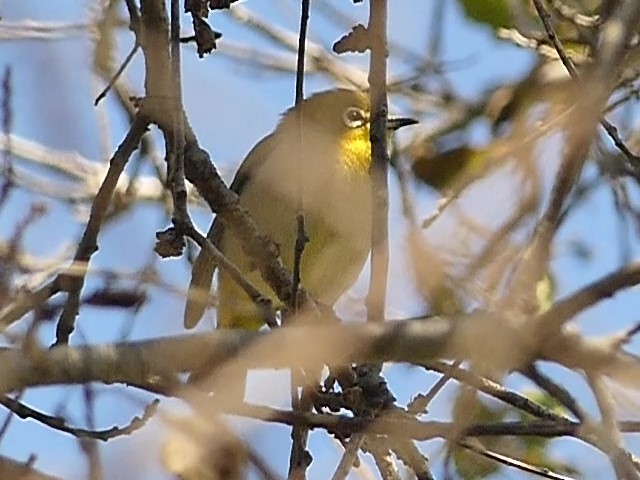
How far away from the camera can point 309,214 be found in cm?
471

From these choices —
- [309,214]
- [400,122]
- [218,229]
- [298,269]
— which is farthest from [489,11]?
Answer: [298,269]

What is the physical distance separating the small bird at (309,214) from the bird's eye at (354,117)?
0.21 meters

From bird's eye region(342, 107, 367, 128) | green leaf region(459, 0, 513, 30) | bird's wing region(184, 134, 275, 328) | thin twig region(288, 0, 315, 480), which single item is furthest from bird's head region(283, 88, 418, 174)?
thin twig region(288, 0, 315, 480)

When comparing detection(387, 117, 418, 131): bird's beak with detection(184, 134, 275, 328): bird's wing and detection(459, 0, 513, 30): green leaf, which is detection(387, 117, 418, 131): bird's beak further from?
detection(459, 0, 513, 30): green leaf

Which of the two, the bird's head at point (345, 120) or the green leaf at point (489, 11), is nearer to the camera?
the green leaf at point (489, 11)

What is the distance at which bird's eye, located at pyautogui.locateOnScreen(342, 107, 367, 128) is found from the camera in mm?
5492

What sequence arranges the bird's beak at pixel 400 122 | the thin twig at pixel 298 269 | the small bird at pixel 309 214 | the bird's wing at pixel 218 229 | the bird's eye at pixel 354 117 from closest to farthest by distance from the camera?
the thin twig at pixel 298 269 → the bird's wing at pixel 218 229 → the small bird at pixel 309 214 → the bird's beak at pixel 400 122 → the bird's eye at pixel 354 117

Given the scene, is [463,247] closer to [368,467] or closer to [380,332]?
[368,467]

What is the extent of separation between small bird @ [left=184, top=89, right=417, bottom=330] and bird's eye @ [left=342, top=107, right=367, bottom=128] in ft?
0.68

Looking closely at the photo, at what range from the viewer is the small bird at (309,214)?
187 inches

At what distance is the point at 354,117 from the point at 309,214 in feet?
3.08

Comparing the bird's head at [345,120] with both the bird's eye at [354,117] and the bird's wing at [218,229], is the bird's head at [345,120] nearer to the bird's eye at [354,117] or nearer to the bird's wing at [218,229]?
the bird's eye at [354,117]

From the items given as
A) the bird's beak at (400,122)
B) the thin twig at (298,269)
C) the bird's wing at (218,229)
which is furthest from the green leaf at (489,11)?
the thin twig at (298,269)

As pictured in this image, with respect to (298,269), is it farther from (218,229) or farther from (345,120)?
(345,120)
